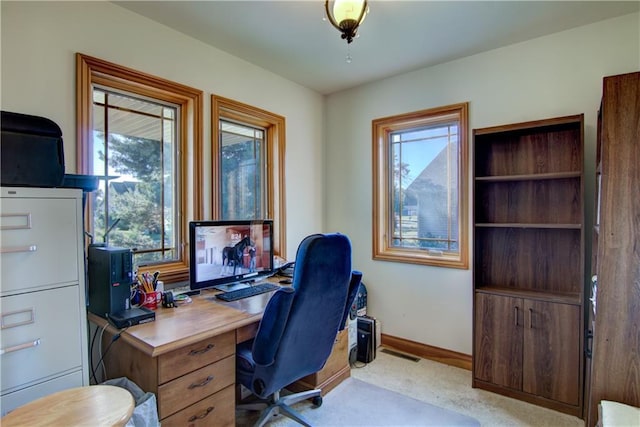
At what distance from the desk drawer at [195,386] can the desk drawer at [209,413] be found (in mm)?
26

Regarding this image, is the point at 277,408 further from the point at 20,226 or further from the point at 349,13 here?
the point at 349,13

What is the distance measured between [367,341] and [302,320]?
1.44 metres

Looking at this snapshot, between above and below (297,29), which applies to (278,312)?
below

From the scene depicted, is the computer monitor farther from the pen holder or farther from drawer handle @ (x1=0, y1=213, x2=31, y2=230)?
drawer handle @ (x1=0, y1=213, x2=31, y2=230)

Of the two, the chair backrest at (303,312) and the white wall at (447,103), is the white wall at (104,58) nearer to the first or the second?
the white wall at (447,103)

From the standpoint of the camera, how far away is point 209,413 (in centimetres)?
156

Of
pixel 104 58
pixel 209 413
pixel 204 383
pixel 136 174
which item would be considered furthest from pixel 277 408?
pixel 104 58

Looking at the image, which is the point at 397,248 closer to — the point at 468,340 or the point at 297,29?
the point at 468,340

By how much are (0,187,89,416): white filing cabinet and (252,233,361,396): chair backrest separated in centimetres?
80

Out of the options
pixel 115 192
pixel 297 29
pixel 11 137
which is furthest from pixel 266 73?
pixel 11 137

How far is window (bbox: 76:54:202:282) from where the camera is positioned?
1.90m

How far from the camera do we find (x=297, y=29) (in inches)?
88.4

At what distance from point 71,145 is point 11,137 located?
20.4 inches

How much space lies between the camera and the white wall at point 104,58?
162 cm
